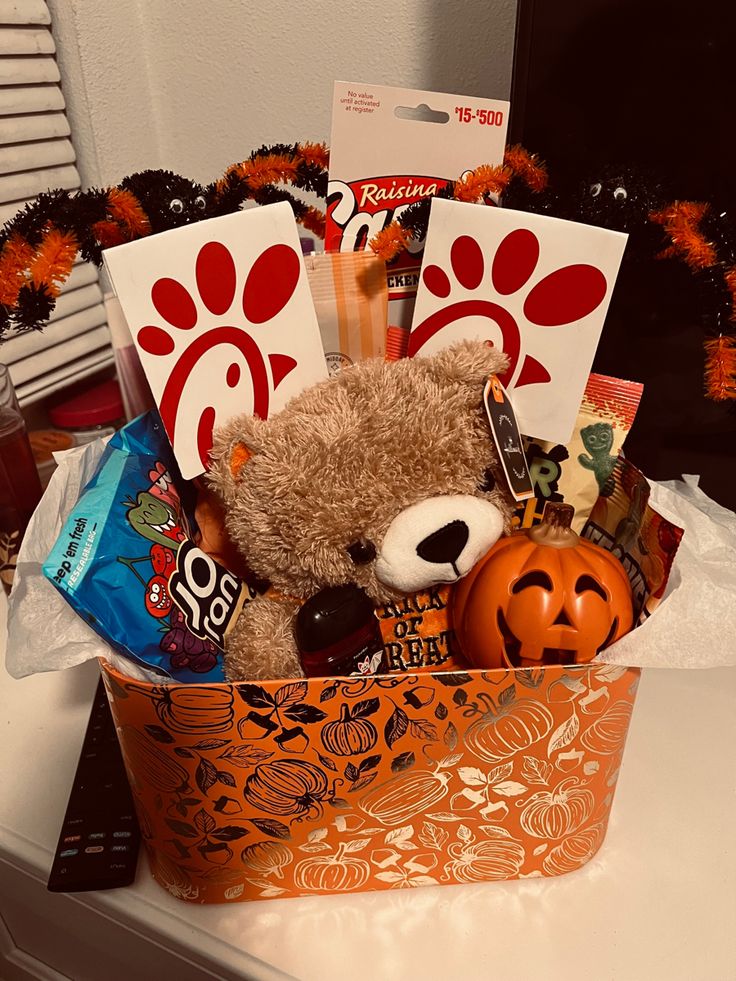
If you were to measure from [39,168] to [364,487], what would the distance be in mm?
727

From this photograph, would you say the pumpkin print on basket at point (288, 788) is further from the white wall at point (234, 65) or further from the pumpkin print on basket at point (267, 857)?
the white wall at point (234, 65)

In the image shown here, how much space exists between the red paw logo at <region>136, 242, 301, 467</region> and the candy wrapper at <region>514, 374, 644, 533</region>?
218 millimetres

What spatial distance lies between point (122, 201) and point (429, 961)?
57cm

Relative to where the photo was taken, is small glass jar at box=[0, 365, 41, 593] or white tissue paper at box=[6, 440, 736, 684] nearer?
white tissue paper at box=[6, 440, 736, 684]

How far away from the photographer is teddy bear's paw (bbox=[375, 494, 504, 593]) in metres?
0.44

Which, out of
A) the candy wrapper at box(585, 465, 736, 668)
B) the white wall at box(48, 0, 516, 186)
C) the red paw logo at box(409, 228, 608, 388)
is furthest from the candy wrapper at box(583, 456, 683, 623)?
the white wall at box(48, 0, 516, 186)

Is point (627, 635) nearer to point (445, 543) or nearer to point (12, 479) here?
point (445, 543)

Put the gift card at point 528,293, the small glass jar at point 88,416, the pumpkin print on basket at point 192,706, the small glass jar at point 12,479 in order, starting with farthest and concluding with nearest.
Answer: the small glass jar at point 88,416 < the small glass jar at point 12,479 < the gift card at point 528,293 < the pumpkin print on basket at point 192,706

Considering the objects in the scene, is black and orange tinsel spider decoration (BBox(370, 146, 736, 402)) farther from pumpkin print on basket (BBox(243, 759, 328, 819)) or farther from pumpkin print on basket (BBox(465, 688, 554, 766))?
pumpkin print on basket (BBox(243, 759, 328, 819))

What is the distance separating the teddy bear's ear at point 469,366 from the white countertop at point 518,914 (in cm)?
35

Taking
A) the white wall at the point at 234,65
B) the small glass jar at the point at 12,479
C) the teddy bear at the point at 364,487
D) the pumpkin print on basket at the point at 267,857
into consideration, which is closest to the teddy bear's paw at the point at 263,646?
the teddy bear at the point at 364,487

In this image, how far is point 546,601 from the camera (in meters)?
0.44

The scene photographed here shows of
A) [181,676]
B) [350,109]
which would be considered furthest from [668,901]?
[350,109]

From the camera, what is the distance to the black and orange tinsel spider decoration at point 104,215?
46 centimetres
